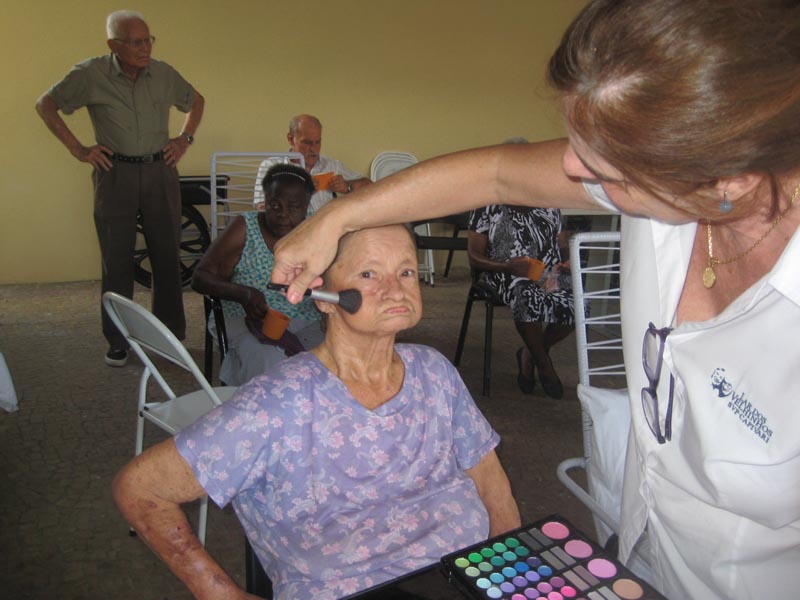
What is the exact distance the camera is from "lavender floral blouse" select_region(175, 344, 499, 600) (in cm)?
118

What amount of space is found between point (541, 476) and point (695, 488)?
6.23 feet

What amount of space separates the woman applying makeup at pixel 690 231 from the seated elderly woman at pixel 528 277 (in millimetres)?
2475

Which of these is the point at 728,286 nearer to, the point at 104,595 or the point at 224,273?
the point at 104,595

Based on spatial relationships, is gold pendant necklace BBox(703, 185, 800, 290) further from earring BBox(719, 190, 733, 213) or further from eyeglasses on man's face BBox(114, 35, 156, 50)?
eyeglasses on man's face BBox(114, 35, 156, 50)

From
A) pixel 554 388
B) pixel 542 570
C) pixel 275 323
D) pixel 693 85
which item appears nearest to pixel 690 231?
pixel 693 85

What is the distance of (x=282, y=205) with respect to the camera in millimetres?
2930

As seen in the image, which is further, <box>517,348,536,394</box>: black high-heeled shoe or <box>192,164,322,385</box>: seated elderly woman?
<box>517,348,536,394</box>: black high-heeled shoe

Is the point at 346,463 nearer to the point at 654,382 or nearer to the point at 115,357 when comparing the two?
the point at 654,382

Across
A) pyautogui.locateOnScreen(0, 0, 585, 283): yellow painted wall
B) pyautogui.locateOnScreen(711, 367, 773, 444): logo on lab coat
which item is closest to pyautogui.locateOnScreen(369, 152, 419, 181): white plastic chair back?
pyautogui.locateOnScreen(0, 0, 585, 283): yellow painted wall

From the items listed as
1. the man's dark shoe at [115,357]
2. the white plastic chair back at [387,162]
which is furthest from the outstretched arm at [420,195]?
the white plastic chair back at [387,162]

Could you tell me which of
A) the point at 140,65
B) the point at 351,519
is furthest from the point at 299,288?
the point at 140,65

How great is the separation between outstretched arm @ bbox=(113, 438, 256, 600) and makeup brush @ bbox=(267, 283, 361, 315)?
353 mm

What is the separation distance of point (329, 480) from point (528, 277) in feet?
8.32

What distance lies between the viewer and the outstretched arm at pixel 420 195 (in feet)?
3.79
